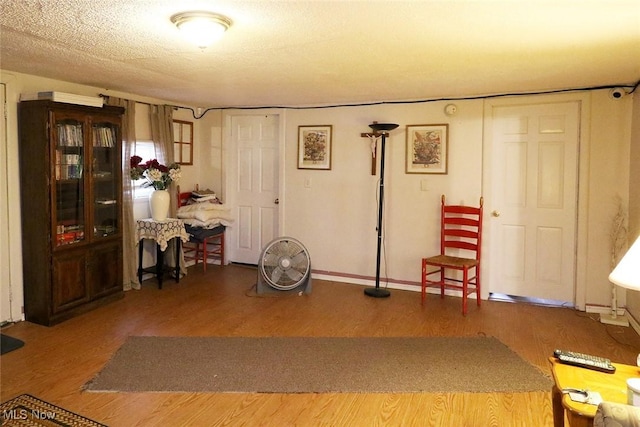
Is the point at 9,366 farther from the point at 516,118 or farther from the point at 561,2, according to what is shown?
the point at 516,118

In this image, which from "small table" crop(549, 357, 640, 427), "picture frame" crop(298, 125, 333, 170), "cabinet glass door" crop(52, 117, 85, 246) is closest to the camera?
"small table" crop(549, 357, 640, 427)

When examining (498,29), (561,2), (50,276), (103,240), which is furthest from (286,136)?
(561,2)

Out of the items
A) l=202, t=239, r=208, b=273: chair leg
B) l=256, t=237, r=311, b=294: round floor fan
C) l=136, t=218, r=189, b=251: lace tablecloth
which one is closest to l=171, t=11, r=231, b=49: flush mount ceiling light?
l=256, t=237, r=311, b=294: round floor fan

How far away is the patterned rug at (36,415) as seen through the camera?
2.45 m

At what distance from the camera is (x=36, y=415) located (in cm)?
252

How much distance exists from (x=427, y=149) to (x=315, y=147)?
4.27 ft

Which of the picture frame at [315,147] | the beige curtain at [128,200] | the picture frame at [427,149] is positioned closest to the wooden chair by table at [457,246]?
the picture frame at [427,149]

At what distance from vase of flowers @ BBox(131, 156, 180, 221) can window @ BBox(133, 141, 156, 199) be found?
0.34 ft

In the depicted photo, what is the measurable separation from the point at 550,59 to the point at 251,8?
2.10m

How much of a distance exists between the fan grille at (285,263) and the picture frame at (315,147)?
3.91 ft

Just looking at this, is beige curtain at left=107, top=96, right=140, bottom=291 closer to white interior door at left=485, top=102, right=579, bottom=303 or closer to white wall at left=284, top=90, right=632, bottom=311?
white wall at left=284, top=90, right=632, bottom=311

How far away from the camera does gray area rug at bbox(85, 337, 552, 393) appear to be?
2.90 m

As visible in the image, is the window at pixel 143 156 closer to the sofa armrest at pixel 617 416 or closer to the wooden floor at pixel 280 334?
the wooden floor at pixel 280 334

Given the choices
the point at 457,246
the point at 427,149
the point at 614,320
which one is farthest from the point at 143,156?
the point at 614,320
